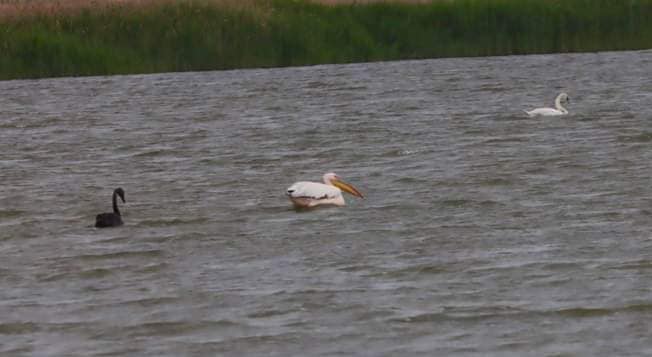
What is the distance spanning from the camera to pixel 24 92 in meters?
29.8

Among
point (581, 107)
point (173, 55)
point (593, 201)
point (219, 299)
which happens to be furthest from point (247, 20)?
point (219, 299)

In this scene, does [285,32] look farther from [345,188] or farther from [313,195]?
[313,195]

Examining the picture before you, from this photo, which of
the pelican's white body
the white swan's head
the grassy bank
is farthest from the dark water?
the grassy bank

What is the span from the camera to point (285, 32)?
33.1 metres

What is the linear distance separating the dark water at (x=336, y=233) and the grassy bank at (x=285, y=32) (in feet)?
18.6

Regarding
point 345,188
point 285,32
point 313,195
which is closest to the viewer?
point 313,195

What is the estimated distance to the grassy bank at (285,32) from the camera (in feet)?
104

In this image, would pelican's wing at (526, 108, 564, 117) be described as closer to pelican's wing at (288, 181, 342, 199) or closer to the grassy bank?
pelican's wing at (288, 181, 342, 199)

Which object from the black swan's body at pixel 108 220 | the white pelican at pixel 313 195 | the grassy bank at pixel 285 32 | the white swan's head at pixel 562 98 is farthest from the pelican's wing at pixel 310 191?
the grassy bank at pixel 285 32

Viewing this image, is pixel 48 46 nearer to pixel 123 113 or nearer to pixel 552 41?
pixel 123 113

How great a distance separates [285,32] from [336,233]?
2005cm

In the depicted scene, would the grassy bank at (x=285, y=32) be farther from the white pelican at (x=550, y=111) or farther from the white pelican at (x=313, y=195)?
the white pelican at (x=313, y=195)

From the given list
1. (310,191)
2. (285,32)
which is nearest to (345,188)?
(310,191)

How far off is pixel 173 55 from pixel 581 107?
33.6ft
